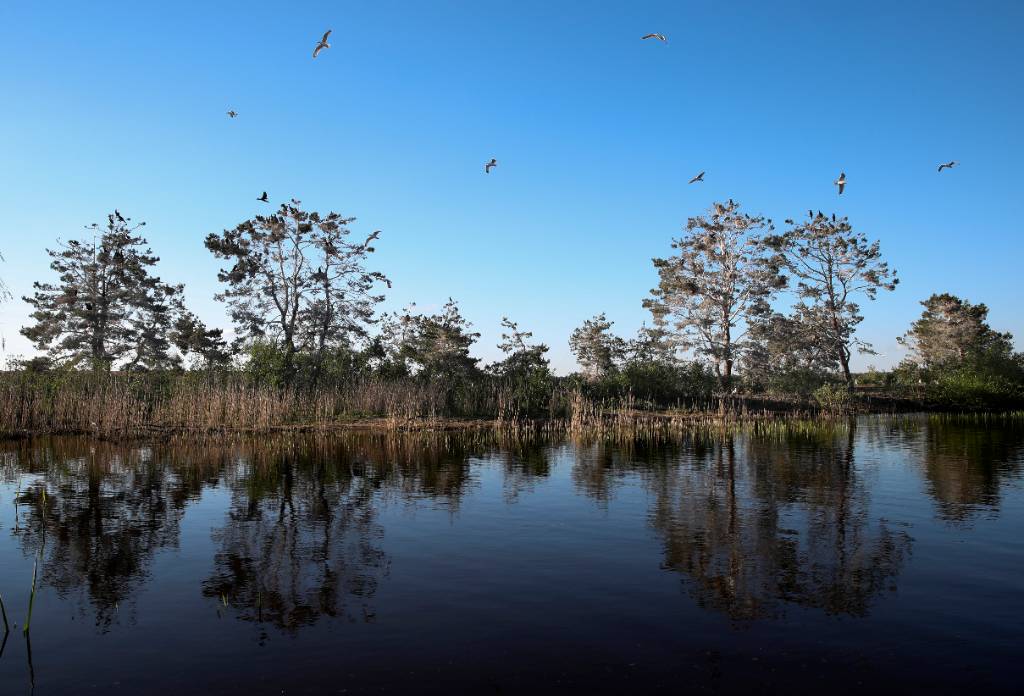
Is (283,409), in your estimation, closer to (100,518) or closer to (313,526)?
(100,518)

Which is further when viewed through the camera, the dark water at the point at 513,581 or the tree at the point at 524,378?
the tree at the point at 524,378

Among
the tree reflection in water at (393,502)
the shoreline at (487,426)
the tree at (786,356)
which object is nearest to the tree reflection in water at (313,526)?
the tree reflection in water at (393,502)

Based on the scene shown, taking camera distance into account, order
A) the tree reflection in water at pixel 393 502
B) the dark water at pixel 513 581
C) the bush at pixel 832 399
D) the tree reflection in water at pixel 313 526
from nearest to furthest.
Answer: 1. the dark water at pixel 513 581
2. the tree reflection in water at pixel 313 526
3. the tree reflection in water at pixel 393 502
4. the bush at pixel 832 399

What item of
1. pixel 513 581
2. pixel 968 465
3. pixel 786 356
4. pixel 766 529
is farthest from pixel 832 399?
pixel 513 581

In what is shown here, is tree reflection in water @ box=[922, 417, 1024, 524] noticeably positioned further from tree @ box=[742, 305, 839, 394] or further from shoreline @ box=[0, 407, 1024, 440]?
tree @ box=[742, 305, 839, 394]

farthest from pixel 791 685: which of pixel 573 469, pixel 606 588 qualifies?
pixel 573 469

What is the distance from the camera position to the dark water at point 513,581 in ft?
19.5

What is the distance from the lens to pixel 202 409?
26.2 metres

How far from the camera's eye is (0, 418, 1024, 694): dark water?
595 cm

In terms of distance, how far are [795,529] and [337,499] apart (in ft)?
27.3

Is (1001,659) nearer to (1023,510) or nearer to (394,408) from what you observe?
(1023,510)

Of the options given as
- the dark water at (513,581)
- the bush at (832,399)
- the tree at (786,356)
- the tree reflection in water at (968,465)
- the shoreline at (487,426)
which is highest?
the tree at (786,356)

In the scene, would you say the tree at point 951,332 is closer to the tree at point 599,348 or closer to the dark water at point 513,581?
the tree at point 599,348

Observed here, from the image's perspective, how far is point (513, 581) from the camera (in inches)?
Result: 333
